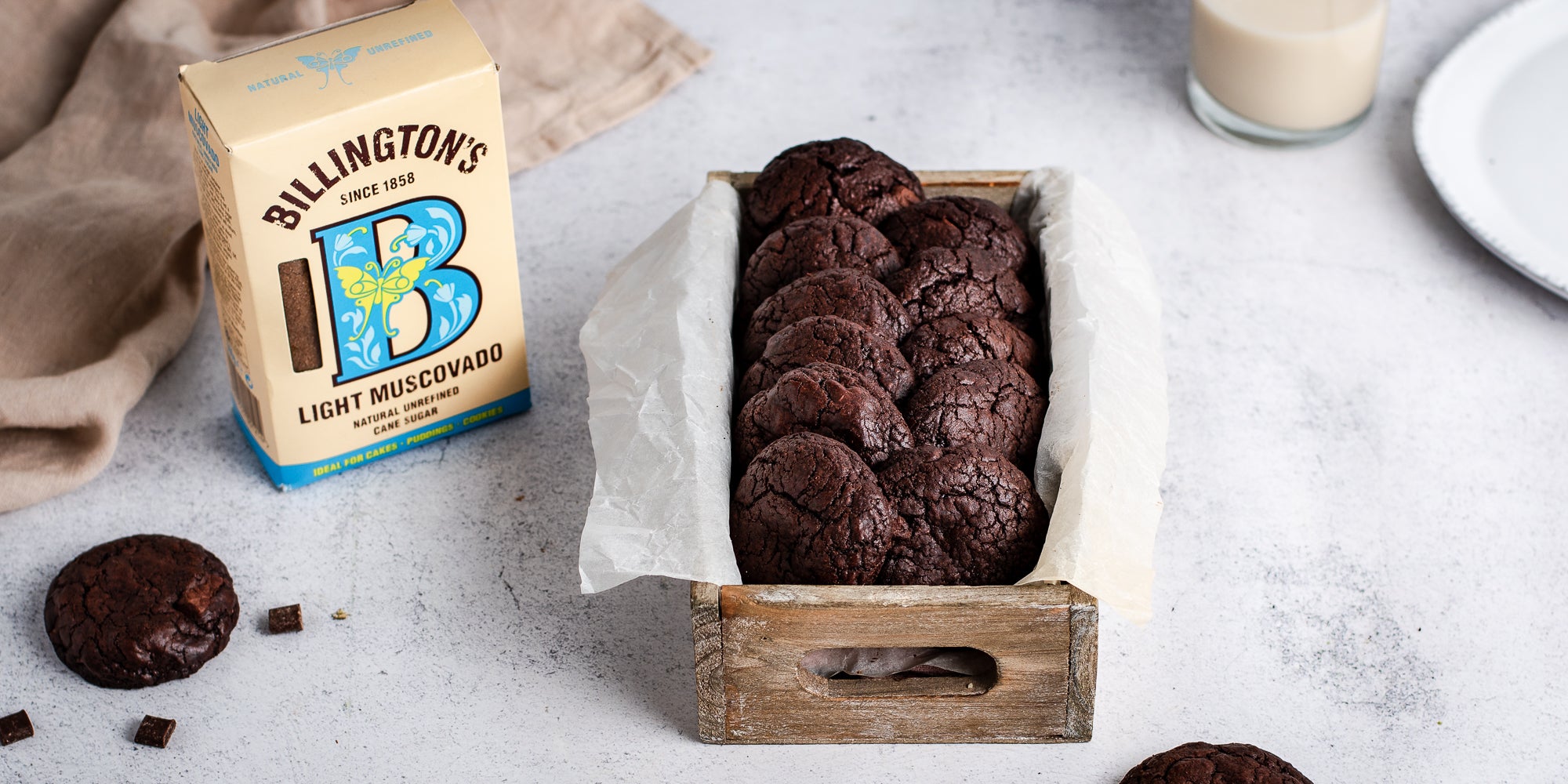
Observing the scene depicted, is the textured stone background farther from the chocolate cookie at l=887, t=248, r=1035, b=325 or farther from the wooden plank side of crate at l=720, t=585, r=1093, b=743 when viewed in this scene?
the chocolate cookie at l=887, t=248, r=1035, b=325

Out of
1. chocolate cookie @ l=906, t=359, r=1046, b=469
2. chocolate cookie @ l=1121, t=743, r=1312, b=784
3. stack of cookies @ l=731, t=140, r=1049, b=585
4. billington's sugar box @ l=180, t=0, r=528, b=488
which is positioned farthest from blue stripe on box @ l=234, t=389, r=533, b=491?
chocolate cookie @ l=1121, t=743, r=1312, b=784

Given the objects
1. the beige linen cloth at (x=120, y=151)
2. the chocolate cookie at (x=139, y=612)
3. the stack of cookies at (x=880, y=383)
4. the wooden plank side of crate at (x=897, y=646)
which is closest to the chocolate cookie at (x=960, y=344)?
the stack of cookies at (x=880, y=383)

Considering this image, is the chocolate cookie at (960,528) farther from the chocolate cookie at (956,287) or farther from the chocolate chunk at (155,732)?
the chocolate chunk at (155,732)

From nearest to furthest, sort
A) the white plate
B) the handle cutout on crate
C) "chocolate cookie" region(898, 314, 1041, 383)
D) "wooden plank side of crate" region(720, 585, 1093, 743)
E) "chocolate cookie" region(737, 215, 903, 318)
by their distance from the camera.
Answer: "wooden plank side of crate" region(720, 585, 1093, 743) → the handle cutout on crate → "chocolate cookie" region(898, 314, 1041, 383) → "chocolate cookie" region(737, 215, 903, 318) → the white plate

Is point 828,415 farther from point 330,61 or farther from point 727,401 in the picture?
point 330,61

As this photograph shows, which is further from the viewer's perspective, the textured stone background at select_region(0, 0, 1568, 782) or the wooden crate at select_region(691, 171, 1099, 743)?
the textured stone background at select_region(0, 0, 1568, 782)

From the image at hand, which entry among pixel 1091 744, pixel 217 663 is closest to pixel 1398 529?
pixel 1091 744

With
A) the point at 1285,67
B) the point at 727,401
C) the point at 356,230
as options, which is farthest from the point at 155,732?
the point at 1285,67
